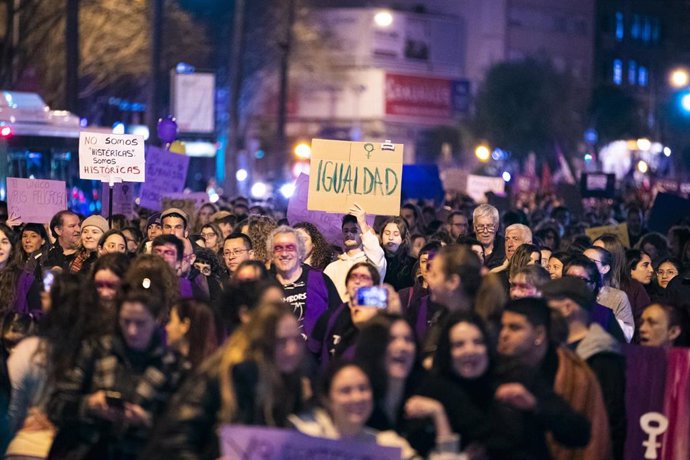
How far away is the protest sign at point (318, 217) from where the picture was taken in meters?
15.7

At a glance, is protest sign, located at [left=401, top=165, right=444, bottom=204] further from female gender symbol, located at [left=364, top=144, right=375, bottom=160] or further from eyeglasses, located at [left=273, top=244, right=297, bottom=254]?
eyeglasses, located at [left=273, top=244, right=297, bottom=254]

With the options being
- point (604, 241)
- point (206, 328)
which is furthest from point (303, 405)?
point (604, 241)

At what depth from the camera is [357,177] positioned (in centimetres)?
1441

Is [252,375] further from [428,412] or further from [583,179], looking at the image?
[583,179]

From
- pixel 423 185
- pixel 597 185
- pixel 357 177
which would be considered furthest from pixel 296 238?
pixel 597 185

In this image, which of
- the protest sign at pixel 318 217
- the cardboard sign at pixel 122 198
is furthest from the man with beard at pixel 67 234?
the cardboard sign at pixel 122 198

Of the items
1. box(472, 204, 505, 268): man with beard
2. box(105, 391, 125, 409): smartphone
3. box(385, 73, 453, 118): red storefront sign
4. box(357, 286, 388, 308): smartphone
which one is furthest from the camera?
box(385, 73, 453, 118): red storefront sign

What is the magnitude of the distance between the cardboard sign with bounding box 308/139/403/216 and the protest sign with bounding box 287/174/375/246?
1.05m

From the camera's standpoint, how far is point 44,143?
2480cm

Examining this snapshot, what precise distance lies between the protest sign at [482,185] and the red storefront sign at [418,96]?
57016mm

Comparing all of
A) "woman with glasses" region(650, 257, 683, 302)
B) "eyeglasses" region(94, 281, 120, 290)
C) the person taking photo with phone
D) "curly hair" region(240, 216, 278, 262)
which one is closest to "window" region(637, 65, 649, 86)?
"woman with glasses" region(650, 257, 683, 302)

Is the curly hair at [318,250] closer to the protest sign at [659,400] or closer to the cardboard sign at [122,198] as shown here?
the protest sign at [659,400]

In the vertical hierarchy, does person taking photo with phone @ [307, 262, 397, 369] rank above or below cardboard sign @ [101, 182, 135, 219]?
below

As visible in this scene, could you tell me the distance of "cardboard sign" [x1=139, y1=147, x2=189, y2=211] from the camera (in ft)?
62.3
